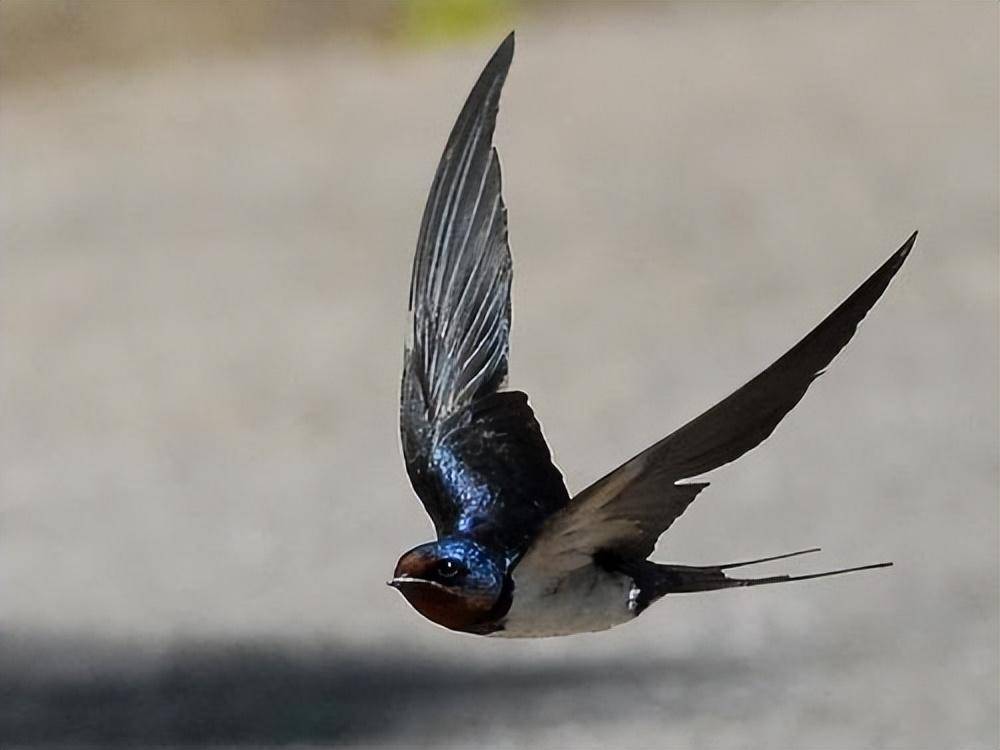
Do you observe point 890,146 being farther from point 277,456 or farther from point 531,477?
point 531,477

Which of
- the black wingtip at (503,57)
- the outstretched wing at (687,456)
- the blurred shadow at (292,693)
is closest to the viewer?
the outstretched wing at (687,456)

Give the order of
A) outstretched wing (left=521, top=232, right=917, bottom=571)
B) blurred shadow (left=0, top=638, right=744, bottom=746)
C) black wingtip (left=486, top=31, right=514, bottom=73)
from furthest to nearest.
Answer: blurred shadow (left=0, top=638, right=744, bottom=746)
black wingtip (left=486, top=31, right=514, bottom=73)
outstretched wing (left=521, top=232, right=917, bottom=571)

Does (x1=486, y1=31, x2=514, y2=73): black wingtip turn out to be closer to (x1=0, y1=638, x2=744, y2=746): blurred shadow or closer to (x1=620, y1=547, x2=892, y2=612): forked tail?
(x1=620, y1=547, x2=892, y2=612): forked tail

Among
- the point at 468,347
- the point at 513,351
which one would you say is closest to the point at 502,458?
the point at 468,347

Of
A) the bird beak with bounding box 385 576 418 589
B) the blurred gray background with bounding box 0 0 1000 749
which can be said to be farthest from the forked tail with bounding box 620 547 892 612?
the blurred gray background with bounding box 0 0 1000 749

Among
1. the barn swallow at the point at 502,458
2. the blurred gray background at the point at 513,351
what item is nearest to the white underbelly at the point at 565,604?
the barn swallow at the point at 502,458

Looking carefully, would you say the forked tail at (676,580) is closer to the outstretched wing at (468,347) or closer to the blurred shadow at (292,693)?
the outstretched wing at (468,347)

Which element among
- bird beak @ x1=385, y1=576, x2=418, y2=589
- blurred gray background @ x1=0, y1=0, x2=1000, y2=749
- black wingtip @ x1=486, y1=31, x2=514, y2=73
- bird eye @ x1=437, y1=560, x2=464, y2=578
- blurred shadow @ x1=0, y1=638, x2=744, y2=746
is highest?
blurred gray background @ x1=0, y1=0, x2=1000, y2=749
